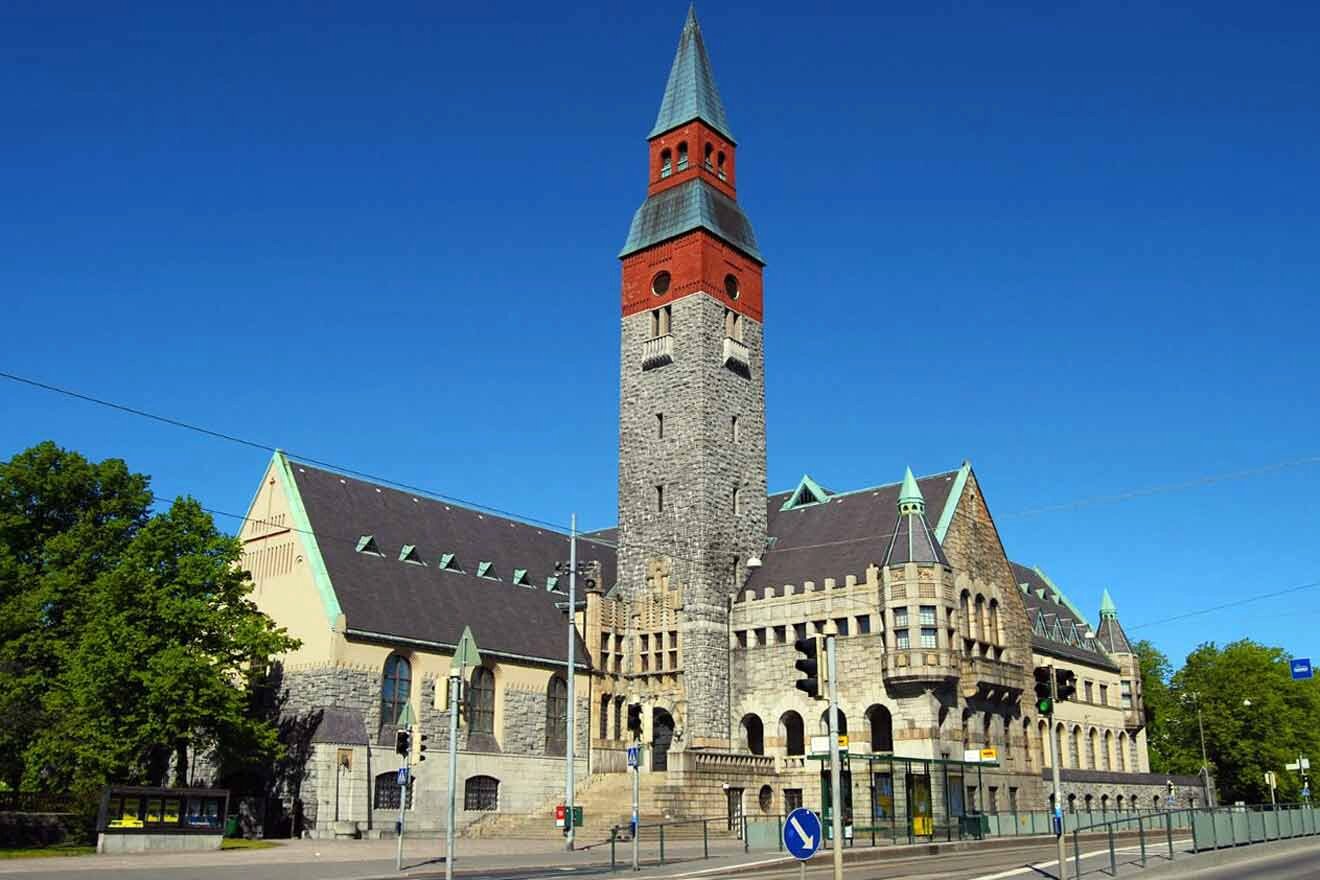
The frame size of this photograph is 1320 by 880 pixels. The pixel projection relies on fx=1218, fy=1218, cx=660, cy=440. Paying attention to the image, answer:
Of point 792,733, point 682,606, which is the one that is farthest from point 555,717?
point 792,733

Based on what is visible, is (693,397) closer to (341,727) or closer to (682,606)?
(682,606)

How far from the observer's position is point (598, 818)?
163 ft

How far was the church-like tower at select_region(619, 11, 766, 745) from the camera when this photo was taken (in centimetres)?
5881

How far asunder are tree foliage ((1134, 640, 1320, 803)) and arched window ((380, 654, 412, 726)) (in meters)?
56.0

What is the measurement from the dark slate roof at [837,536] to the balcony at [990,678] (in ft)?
20.4

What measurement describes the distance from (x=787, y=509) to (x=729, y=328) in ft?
35.4

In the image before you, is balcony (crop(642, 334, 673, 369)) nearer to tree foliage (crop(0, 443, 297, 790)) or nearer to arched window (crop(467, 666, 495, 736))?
arched window (crop(467, 666, 495, 736))

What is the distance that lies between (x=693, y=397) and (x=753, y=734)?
55.3 ft

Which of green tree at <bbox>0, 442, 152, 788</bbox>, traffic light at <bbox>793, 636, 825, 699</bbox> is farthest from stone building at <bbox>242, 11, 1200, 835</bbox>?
traffic light at <bbox>793, 636, 825, 699</bbox>

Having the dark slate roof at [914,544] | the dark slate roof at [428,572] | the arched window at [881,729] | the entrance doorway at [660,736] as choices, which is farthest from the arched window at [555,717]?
the dark slate roof at [914,544]

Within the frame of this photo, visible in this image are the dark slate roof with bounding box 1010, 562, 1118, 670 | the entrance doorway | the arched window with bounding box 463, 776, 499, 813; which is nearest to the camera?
the arched window with bounding box 463, 776, 499, 813

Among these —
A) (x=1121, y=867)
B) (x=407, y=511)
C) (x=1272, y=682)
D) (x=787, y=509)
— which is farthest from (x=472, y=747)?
(x=1272, y=682)

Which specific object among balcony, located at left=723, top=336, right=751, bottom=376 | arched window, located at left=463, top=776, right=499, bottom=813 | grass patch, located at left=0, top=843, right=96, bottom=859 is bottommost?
grass patch, located at left=0, top=843, right=96, bottom=859

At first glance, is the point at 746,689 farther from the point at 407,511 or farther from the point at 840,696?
the point at 407,511
